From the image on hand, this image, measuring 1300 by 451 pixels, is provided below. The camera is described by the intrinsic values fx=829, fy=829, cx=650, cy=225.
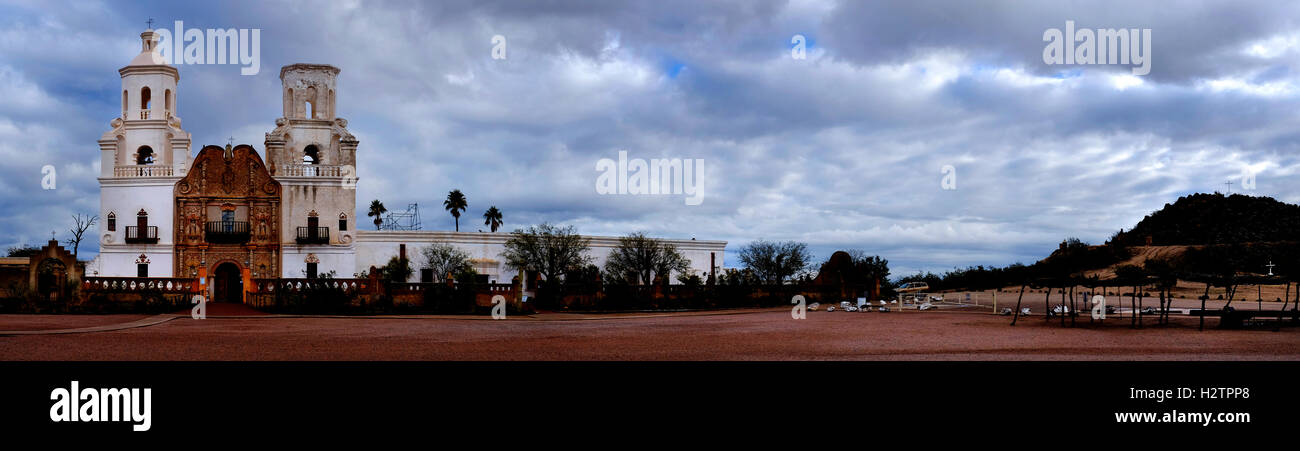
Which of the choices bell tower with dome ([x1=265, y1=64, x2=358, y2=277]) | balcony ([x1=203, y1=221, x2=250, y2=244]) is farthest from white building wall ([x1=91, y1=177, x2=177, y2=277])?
bell tower with dome ([x1=265, y1=64, x2=358, y2=277])

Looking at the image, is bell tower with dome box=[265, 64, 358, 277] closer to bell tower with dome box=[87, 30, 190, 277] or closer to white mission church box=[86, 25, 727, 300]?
white mission church box=[86, 25, 727, 300]

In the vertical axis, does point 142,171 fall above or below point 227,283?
above

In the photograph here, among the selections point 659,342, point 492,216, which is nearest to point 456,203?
point 492,216

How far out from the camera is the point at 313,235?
131 feet

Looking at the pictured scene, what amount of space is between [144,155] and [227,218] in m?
6.15

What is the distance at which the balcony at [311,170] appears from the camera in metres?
40.4

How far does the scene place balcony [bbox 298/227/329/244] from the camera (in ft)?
130

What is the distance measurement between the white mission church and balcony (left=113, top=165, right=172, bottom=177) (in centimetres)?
5

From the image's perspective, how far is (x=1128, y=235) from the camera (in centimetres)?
6688

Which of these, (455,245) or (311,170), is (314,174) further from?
(455,245)

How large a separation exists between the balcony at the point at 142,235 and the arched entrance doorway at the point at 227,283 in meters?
3.19

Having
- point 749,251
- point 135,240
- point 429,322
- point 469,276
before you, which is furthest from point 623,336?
point 749,251
